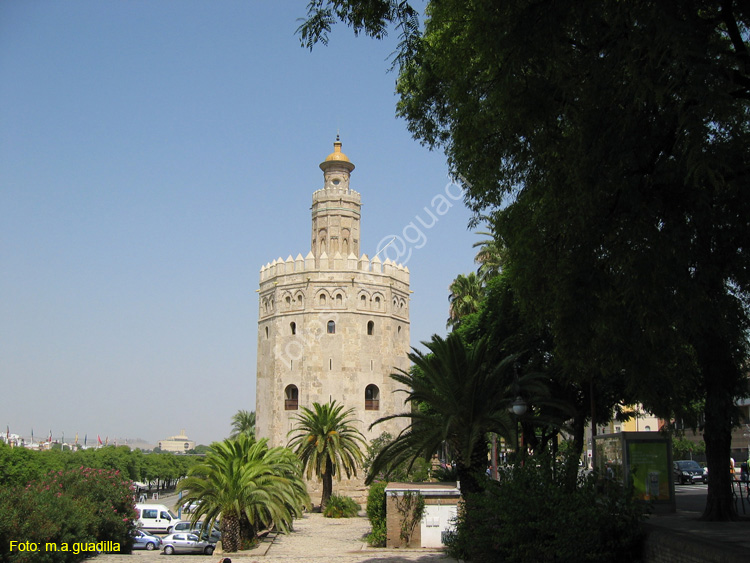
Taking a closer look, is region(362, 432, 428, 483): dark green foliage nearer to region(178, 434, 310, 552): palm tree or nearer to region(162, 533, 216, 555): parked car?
region(178, 434, 310, 552): palm tree

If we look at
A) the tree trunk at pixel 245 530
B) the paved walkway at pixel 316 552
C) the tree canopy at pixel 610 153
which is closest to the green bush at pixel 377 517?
the paved walkway at pixel 316 552

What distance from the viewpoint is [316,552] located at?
18.8 m

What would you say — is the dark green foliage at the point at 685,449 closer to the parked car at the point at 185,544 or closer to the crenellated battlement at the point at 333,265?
the crenellated battlement at the point at 333,265

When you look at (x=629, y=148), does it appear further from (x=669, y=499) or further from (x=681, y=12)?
(x=669, y=499)

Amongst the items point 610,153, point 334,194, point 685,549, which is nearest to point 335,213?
point 334,194

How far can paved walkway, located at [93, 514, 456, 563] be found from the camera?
15828mm

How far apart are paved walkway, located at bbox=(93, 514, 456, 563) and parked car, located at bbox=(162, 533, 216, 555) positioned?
168 centimetres

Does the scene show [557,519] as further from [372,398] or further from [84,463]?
[84,463]

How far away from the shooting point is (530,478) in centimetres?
1055

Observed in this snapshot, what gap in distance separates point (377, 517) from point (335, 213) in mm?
19417

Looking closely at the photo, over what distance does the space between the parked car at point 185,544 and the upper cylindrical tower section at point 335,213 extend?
1640cm

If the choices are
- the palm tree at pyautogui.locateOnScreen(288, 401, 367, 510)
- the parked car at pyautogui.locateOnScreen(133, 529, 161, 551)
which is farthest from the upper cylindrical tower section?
the parked car at pyautogui.locateOnScreen(133, 529, 161, 551)

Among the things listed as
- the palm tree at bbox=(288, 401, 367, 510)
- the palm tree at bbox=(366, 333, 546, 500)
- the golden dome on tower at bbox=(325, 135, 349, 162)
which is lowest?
the palm tree at bbox=(288, 401, 367, 510)

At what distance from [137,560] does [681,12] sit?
16.0 m
